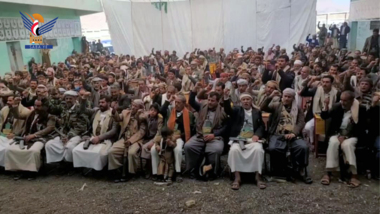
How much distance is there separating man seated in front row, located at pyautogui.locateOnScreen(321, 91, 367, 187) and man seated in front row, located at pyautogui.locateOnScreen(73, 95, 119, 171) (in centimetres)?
276

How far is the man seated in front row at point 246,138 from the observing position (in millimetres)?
3880

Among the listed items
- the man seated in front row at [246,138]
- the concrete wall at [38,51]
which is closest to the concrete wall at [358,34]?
the man seated in front row at [246,138]

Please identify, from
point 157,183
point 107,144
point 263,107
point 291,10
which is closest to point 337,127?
point 263,107

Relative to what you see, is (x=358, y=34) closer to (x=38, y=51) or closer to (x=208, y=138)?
(x=208, y=138)

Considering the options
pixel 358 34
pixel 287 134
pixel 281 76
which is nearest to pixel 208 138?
pixel 287 134

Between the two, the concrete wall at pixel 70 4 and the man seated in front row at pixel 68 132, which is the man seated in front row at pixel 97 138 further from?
the concrete wall at pixel 70 4

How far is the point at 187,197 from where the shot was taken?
379 centimetres

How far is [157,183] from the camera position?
4.14 metres

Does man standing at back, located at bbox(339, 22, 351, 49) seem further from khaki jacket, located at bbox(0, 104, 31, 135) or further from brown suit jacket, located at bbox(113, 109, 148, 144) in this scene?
khaki jacket, located at bbox(0, 104, 31, 135)

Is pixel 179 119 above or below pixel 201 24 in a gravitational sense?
below

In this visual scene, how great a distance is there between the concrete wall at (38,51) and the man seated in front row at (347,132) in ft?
31.1

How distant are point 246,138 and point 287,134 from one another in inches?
19.8

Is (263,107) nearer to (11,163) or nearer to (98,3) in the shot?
(11,163)

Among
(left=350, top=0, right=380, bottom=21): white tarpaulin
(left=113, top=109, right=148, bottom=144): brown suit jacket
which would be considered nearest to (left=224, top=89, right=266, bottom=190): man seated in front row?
(left=113, top=109, right=148, bottom=144): brown suit jacket
